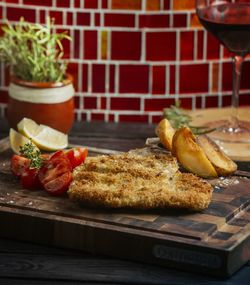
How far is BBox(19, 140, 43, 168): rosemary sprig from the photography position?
2.07m

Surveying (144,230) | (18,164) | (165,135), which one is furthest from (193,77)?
(144,230)

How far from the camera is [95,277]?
1.79m

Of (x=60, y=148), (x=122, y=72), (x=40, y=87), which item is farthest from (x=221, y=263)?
(x=122, y=72)

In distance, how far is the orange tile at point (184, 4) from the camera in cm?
281

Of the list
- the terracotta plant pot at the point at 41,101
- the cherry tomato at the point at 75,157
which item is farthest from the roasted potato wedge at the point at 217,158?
the terracotta plant pot at the point at 41,101

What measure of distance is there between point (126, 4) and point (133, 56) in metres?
0.15

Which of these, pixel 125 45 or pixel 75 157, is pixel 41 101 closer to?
pixel 125 45

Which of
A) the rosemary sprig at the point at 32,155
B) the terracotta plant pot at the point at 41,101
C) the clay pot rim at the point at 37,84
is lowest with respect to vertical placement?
the rosemary sprig at the point at 32,155

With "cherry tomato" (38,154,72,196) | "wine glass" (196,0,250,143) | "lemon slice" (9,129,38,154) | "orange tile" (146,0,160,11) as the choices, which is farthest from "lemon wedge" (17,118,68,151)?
"orange tile" (146,0,160,11)

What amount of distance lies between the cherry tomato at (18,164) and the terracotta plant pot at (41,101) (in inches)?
17.8

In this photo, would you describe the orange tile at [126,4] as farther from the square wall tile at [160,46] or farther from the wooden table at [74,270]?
the wooden table at [74,270]

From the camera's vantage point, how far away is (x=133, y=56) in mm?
2844

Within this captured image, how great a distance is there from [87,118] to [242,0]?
0.55 metres

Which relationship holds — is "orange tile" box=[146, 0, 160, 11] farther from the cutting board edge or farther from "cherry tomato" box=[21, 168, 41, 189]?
the cutting board edge
